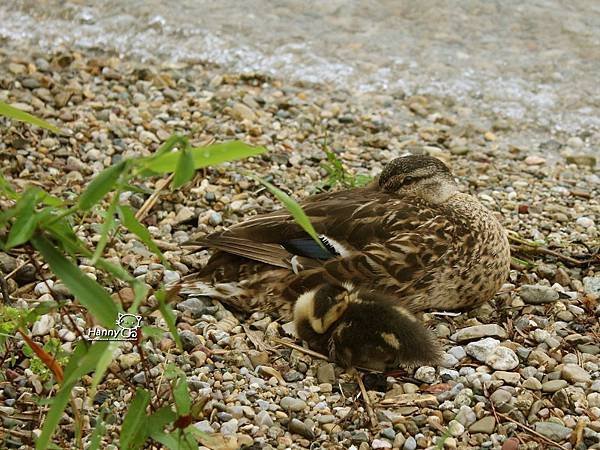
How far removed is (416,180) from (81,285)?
2131 mm

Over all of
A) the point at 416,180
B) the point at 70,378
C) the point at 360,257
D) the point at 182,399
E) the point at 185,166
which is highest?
the point at 185,166

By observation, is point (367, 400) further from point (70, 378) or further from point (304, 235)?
point (70, 378)

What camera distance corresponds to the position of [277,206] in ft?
14.9

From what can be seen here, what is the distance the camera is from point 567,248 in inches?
174

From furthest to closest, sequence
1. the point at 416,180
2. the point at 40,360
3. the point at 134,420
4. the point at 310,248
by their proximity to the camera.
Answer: the point at 416,180 → the point at 310,248 → the point at 40,360 → the point at 134,420

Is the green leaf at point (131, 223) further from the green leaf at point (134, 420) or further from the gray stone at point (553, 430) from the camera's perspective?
the gray stone at point (553, 430)

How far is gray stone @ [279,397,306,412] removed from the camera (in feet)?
10.2

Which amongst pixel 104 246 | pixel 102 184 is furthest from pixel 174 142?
pixel 104 246

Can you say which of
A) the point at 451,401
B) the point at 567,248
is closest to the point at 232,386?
the point at 451,401

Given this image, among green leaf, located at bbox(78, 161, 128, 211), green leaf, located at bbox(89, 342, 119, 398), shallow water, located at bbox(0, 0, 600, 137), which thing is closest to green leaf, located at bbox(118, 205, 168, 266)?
green leaf, located at bbox(78, 161, 128, 211)

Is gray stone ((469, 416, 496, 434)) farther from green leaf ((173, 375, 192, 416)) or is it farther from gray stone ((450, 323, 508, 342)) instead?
green leaf ((173, 375, 192, 416))

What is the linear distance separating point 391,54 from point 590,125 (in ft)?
5.07

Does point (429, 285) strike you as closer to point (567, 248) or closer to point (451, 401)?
point (451, 401)

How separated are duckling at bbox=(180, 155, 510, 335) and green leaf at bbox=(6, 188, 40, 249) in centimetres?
167
